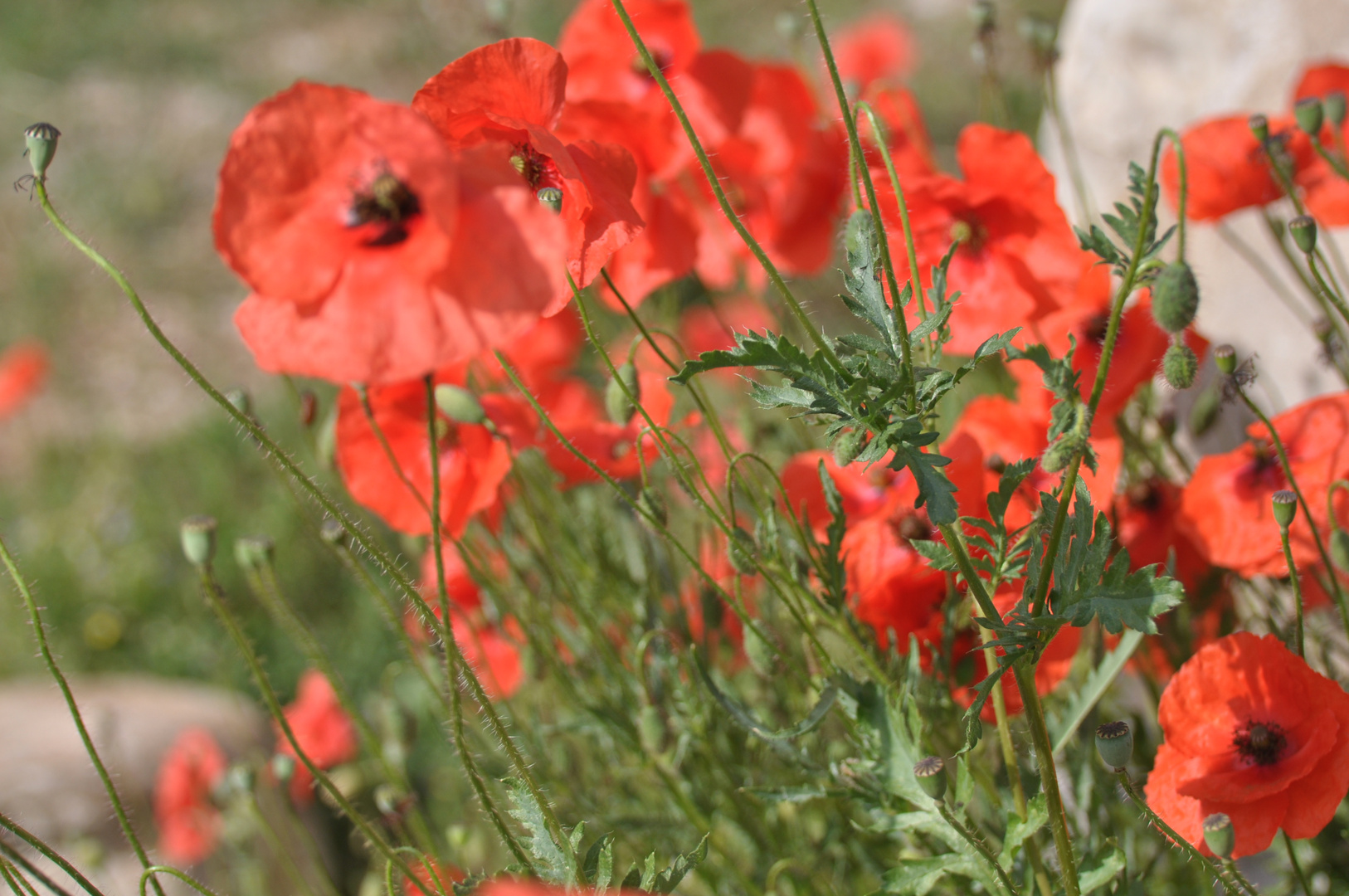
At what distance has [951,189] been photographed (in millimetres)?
1383

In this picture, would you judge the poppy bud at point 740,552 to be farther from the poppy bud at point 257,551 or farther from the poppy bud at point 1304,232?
the poppy bud at point 1304,232

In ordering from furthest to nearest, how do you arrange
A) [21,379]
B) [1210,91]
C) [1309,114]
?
1. [21,379]
2. [1210,91]
3. [1309,114]

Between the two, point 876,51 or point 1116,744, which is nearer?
point 1116,744

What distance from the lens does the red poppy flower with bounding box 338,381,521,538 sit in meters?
1.43

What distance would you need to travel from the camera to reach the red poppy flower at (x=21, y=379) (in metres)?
4.20

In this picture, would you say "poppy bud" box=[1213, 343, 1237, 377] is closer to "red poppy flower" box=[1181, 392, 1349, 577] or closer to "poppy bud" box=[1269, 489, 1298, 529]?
"poppy bud" box=[1269, 489, 1298, 529]

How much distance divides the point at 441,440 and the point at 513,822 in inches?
28.3

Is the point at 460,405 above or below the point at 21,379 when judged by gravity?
below

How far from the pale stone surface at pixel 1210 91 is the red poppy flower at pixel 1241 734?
3.29 ft

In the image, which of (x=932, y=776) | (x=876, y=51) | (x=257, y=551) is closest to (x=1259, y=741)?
(x=932, y=776)

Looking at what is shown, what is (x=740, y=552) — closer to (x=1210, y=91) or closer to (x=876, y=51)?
(x=1210, y=91)

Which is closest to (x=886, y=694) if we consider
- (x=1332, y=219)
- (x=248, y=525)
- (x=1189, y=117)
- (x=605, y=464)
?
(x=605, y=464)

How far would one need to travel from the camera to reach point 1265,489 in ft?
4.37

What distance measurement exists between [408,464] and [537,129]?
692 mm
